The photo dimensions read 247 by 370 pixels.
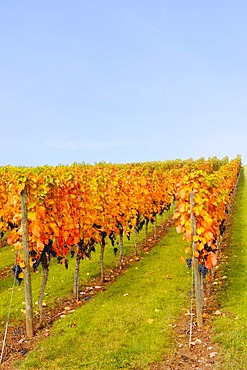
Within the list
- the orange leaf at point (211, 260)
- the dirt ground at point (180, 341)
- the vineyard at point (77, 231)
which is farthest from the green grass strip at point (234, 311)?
the orange leaf at point (211, 260)

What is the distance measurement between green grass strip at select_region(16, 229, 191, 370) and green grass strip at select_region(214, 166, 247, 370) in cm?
103

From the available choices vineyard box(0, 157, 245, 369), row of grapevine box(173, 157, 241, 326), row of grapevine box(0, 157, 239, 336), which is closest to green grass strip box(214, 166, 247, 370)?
vineyard box(0, 157, 245, 369)

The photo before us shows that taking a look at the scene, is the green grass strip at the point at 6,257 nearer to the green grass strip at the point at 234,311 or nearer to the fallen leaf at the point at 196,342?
Result: the green grass strip at the point at 234,311

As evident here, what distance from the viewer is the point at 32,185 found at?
8.50 meters

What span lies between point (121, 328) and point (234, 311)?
2705mm

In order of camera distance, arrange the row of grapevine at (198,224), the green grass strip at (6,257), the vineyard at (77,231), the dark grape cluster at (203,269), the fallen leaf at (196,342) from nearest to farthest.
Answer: the fallen leaf at (196,342) < the vineyard at (77,231) < the row of grapevine at (198,224) < the dark grape cluster at (203,269) < the green grass strip at (6,257)

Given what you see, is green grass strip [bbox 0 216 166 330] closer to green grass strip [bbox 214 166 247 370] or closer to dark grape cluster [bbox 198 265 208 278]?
dark grape cluster [bbox 198 265 208 278]

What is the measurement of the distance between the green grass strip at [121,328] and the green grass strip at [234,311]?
1.03 m

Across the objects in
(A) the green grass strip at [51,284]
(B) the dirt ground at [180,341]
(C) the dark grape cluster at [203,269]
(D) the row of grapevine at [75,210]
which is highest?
(D) the row of grapevine at [75,210]

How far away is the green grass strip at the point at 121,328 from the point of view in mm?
7082

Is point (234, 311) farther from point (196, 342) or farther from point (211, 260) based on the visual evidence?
point (196, 342)

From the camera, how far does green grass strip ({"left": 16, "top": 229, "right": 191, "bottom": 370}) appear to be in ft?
23.2

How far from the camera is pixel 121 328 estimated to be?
27.1 ft

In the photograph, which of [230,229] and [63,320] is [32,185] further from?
[230,229]
